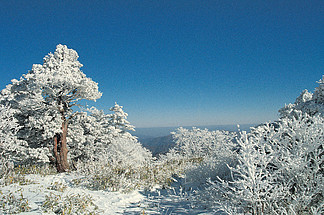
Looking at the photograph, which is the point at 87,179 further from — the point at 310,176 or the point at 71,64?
the point at 71,64

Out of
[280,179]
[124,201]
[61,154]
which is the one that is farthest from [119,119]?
[280,179]

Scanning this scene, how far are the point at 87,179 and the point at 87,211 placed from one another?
283 cm

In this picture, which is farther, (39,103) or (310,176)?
(39,103)

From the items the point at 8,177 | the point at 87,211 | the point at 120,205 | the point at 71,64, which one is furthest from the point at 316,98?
the point at 71,64

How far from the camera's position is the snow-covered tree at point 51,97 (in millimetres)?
10133

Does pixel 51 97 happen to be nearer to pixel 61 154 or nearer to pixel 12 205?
pixel 61 154

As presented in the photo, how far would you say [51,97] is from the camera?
35.8 ft

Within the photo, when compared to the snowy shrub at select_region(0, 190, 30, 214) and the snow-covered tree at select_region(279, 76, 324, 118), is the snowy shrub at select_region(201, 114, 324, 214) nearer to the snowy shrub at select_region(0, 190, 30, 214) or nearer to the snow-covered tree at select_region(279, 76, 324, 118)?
the snowy shrub at select_region(0, 190, 30, 214)

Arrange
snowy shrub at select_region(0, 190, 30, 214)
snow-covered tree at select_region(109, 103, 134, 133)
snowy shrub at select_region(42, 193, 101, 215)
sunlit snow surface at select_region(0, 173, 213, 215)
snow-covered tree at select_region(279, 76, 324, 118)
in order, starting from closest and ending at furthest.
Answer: snowy shrub at select_region(0, 190, 30, 214)
snowy shrub at select_region(42, 193, 101, 215)
sunlit snow surface at select_region(0, 173, 213, 215)
snow-covered tree at select_region(279, 76, 324, 118)
snow-covered tree at select_region(109, 103, 134, 133)

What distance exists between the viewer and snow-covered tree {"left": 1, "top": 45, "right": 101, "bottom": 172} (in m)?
10.1

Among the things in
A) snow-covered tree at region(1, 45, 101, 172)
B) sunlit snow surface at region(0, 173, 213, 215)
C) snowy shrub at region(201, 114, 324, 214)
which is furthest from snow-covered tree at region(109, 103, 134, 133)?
snowy shrub at region(201, 114, 324, 214)

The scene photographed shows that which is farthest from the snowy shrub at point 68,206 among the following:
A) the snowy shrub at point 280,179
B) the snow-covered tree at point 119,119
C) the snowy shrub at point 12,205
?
the snow-covered tree at point 119,119

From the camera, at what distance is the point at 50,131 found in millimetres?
10711

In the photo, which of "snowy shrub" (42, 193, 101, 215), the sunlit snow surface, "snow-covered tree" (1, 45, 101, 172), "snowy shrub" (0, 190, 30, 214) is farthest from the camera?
"snow-covered tree" (1, 45, 101, 172)
